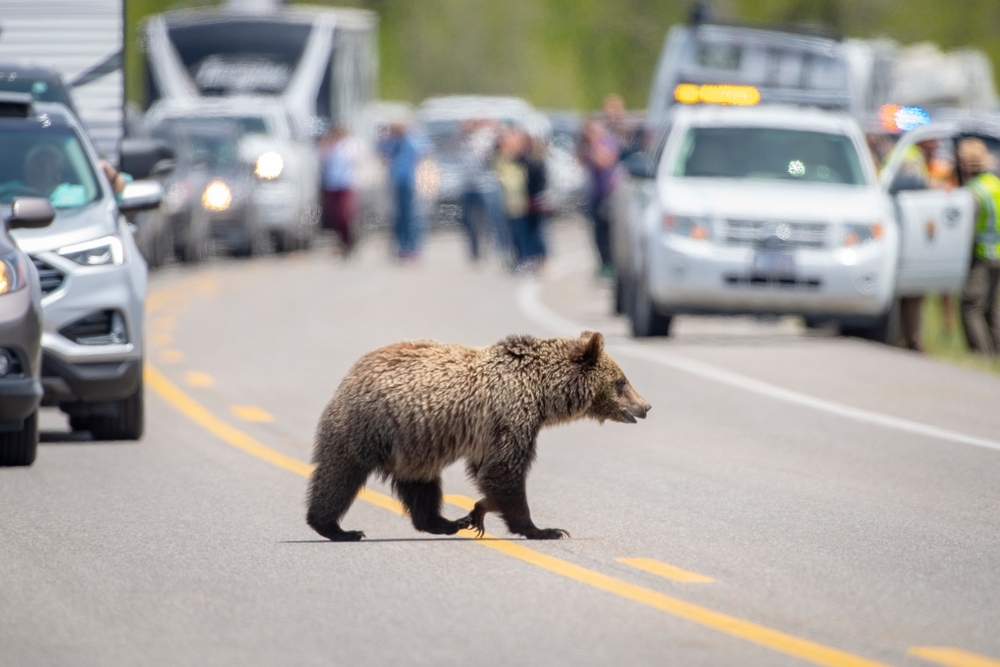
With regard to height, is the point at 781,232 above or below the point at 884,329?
above

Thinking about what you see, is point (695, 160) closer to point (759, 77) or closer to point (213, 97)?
point (759, 77)

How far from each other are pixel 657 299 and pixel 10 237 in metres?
7.90

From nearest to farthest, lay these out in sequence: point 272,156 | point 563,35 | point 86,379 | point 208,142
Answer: point 86,379, point 208,142, point 272,156, point 563,35

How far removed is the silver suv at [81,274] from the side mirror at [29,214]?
66cm

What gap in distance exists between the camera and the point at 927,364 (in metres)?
16.5

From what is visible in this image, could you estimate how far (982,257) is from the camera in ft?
59.3

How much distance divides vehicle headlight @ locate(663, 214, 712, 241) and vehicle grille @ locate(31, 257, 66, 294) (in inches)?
282

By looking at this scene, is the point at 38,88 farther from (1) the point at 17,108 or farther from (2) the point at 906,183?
(2) the point at 906,183

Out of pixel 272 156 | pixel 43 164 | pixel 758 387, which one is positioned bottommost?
pixel 272 156

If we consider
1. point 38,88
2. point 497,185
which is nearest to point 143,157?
point 38,88

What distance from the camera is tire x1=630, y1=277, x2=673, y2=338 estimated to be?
17.6 meters

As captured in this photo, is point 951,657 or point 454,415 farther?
point 454,415

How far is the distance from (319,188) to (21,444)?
23842mm

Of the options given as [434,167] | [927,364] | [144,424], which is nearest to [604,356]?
[144,424]
